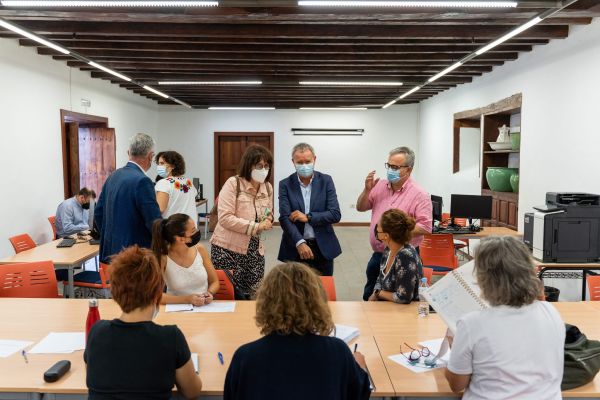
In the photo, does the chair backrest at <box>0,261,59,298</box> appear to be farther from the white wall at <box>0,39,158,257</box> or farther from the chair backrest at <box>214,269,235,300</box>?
the white wall at <box>0,39,158,257</box>

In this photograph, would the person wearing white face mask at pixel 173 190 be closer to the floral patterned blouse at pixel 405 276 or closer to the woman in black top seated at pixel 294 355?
the floral patterned blouse at pixel 405 276

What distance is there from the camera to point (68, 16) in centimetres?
456

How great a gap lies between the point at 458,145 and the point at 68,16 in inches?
282

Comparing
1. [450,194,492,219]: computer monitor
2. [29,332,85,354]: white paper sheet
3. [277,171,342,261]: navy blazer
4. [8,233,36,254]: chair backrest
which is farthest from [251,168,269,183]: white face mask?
[450,194,492,219]: computer monitor

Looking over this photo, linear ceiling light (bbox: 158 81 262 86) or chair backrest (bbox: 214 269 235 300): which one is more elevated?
linear ceiling light (bbox: 158 81 262 86)

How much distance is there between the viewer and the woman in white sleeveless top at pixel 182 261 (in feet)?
9.93

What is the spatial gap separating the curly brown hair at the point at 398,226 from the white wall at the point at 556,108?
299cm

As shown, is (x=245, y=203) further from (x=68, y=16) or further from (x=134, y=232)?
(x=68, y=16)

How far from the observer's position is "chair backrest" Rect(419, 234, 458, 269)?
18.3 ft

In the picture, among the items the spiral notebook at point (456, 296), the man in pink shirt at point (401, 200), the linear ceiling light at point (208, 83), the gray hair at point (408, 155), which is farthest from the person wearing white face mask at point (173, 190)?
the linear ceiling light at point (208, 83)

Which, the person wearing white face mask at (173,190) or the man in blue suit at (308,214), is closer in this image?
the man in blue suit at (308,214)

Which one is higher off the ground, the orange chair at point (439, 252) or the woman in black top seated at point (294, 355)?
the woman in black top seated at point (294, 355)

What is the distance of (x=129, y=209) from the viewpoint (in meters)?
3.37

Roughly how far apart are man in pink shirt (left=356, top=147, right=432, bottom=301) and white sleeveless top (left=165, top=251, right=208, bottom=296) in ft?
4.23
